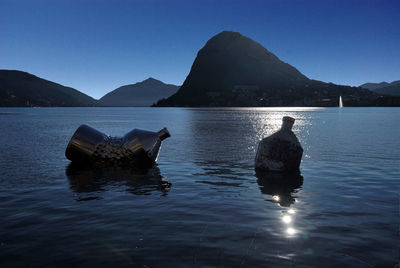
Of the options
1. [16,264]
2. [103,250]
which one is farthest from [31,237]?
[103,250]

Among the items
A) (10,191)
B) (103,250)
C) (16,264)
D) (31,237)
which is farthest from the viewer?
(10,191)

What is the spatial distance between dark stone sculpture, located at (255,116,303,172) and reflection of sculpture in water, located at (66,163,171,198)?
4.86m

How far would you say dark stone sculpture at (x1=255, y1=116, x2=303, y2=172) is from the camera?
13.3 meters

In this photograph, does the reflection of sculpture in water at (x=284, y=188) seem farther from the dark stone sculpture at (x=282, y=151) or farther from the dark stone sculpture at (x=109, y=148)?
A: the dark stone sculpture at (x=109, y=148)

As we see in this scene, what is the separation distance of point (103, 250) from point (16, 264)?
1.41 metres

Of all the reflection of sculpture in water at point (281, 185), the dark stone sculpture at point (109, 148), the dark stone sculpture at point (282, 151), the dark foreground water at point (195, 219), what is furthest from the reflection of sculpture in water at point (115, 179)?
the dark stone sculpture at point (282, 151)

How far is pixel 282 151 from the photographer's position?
13.4 meters

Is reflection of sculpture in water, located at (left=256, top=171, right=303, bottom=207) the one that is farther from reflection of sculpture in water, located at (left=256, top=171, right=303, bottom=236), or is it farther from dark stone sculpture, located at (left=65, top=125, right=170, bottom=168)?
dark stone sculpture, located at (left=65, top=125, right=170, bottom=168)

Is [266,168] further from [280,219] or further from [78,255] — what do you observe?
[78,255]

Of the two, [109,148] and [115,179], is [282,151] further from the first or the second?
→ [109,148]

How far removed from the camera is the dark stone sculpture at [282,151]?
13312 millimetres

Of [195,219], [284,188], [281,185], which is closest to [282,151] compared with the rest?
[281,185]

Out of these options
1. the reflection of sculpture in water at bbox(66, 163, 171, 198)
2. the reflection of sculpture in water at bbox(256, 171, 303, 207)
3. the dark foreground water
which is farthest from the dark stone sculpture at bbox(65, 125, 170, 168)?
the reflection of sculpture in water at bbox(256, 171, 303, 207)

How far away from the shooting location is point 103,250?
5.61m
